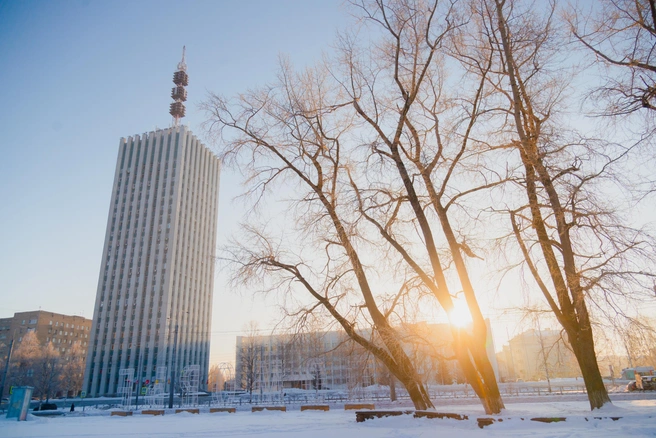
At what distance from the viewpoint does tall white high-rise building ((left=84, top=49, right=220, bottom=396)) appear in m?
80.2

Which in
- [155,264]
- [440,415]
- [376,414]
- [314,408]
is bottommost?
[314,408]

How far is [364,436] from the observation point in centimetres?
995

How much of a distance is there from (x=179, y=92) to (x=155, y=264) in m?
50.0

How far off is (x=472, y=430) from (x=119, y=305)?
90.6 metres

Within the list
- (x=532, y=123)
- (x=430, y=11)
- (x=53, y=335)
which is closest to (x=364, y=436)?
(x=532, y=123)

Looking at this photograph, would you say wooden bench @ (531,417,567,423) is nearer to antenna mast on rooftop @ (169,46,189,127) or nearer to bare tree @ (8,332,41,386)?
bare tree @ (8,332,41,386)

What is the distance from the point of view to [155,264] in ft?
283

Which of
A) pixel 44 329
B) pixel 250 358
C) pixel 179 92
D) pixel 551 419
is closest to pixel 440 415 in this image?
pixel 551 419

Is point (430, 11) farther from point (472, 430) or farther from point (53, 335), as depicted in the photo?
point (53, 335)

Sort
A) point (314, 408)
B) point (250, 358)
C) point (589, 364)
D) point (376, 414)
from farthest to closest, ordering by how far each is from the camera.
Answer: point (250, 358), point (314, 408), point (376, 414), point (589, 364)

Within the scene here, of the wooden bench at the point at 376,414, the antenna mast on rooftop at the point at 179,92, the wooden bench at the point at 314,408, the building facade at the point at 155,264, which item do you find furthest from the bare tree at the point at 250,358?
the antenna mast on rooftop at the point at 179,92

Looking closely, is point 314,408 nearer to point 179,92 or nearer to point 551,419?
point 551,419

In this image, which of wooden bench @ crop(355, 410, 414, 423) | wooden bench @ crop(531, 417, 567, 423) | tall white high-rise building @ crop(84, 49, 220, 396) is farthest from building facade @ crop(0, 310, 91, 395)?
wooden bench @ crop(531, 417, 567, 423)

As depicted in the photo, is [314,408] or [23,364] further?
[23,364]
